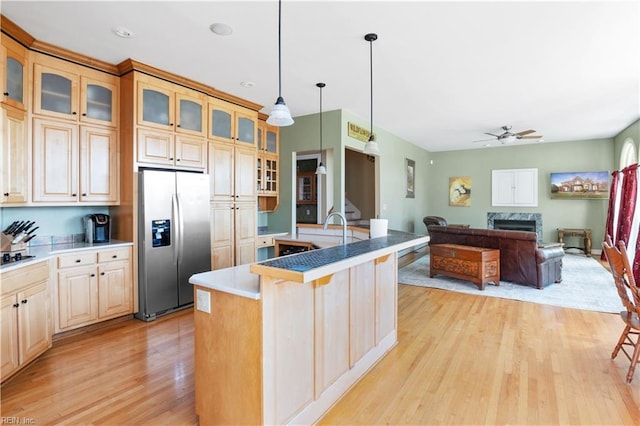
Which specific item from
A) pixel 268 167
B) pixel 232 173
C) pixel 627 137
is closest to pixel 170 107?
pixel 232 173

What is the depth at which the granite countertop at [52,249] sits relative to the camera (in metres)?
2.47

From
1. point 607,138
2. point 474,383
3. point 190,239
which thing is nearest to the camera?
point 474,383

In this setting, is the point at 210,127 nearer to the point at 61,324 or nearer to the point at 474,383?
the point at 61,324

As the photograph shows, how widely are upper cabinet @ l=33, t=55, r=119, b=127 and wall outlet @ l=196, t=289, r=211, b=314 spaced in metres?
2.72

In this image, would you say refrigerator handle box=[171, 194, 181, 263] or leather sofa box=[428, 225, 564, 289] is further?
leather sofa box=[428, 225, 564, 289]

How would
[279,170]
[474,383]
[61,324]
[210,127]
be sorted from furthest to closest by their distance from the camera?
1. [279,170]
2. [210,127]
3. [61,324]
4. [474,383]

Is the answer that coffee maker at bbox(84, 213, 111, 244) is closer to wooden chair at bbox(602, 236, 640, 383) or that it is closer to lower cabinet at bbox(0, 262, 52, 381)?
lower cabinet at bbox(0, 262, 52, 381)

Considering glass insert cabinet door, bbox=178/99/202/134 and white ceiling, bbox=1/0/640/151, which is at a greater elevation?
white ceiling, bbox=1/0/640/151

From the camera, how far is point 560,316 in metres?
3.79

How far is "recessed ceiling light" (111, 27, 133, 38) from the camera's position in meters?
2.82

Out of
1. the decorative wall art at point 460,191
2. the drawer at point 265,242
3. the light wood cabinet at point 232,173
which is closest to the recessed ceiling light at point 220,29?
the light wood cabinet at point 232,173

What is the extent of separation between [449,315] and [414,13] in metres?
3.19

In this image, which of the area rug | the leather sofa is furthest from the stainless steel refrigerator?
the leather sofa

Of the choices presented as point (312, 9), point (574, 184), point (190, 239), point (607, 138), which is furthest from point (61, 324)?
point (607, 138)
